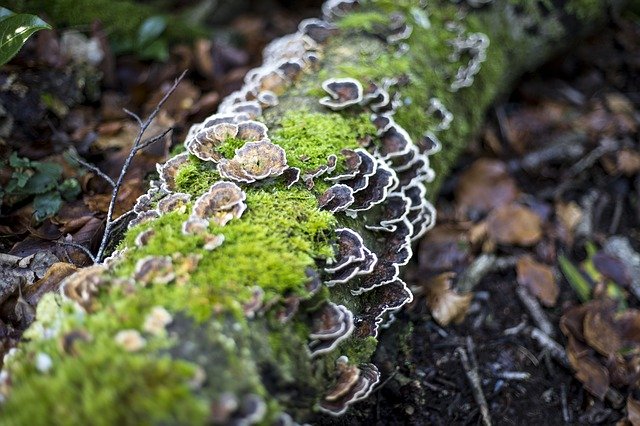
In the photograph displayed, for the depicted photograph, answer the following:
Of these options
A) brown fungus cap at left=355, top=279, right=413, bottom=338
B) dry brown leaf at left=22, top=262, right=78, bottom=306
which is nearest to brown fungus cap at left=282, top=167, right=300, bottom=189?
brown fungus cap at left=355, top=279, right=413, bottom=338

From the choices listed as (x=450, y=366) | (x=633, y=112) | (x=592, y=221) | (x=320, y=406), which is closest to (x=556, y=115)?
(x=633, y=112)

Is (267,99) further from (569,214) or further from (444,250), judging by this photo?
(569,214)

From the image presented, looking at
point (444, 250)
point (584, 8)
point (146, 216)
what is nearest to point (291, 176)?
point (146, 216)

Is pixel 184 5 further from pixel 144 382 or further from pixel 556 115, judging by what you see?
pixel 144 382

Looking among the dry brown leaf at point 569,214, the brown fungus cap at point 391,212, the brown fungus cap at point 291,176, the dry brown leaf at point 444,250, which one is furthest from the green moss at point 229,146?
the dry brown leaf at point 569,214

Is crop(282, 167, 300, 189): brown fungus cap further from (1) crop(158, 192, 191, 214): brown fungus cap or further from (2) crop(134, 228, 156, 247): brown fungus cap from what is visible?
(2) crop(134, 228, 156, 247): brown fungus cap

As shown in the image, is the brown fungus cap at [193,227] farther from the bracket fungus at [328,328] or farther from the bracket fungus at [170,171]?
the bracket fungus at [328,328]
